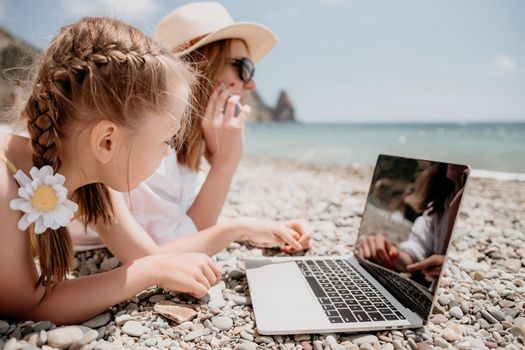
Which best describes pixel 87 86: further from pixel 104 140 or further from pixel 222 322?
pixel 222 322

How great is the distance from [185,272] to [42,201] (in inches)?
27.0

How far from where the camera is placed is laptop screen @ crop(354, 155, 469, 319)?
1485 mm

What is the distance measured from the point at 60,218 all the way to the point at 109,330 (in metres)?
0.56

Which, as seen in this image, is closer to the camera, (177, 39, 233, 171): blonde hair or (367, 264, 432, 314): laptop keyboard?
(367, 264, 432, 314): laptop keyboard

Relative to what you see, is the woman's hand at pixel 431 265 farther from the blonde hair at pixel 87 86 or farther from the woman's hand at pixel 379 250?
the blonde hair at pixel 87 86

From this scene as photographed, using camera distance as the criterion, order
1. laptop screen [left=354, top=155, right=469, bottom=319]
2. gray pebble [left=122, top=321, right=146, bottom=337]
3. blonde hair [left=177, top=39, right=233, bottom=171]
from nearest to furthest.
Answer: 1. laptop screen [left=354, top=155, right=469, bottom=319]
2. gray pebble [left=122, top=321, right=146, bottom=337]
3. blonde hair [left=177, top=39, right=233, bottom=171]

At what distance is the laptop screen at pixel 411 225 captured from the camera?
1485 mm

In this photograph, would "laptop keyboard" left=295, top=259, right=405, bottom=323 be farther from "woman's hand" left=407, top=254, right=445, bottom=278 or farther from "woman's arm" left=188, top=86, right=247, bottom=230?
"woman's arm" left=188, top=86, right=247, bottom=230

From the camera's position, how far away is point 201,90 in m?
2.84

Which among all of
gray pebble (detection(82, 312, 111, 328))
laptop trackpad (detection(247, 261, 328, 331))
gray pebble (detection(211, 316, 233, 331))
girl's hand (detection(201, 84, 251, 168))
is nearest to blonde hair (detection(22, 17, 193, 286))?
gray pebble (detection(82, 312, 111, 328))

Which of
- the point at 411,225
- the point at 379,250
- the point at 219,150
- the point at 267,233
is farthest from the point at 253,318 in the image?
the point at 219,150

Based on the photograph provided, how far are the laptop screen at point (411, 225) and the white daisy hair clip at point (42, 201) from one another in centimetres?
154

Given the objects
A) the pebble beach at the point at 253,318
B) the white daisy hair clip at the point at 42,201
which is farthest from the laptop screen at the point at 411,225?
the white daisy hair clip at the point at 42,201

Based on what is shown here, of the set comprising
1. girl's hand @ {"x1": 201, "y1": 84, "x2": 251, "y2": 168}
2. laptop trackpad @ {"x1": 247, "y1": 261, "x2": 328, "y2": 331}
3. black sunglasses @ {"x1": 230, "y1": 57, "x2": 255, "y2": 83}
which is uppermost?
black sunglasses @ {"x1": 230, "y1": 57, "x2": 255, "y2": 83}
